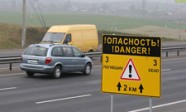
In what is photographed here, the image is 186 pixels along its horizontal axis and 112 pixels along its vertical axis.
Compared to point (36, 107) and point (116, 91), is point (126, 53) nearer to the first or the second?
point (116, 91)

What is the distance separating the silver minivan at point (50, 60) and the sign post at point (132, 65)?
48.2ft

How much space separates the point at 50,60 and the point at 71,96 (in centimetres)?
544

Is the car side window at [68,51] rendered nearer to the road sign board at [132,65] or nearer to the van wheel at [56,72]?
the van wheel at [56,72]

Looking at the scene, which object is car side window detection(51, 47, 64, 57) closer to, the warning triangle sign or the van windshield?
the van windshield

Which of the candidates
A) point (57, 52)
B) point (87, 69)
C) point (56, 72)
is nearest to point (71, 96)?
point (56, 72)

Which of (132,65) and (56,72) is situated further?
(56,72)

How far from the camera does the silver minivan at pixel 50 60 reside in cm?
2334

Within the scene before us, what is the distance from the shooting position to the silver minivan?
2334cm

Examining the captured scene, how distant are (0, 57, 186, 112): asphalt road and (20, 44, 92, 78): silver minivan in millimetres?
366

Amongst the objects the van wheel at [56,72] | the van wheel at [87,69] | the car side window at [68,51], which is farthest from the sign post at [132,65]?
the van wheel at [87,69]

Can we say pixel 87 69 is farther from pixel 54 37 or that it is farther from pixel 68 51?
pixel 54 37

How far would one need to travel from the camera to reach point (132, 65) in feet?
27.8

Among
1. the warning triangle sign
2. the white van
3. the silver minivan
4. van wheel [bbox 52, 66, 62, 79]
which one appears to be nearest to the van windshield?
the white van

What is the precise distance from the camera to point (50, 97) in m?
17.7
